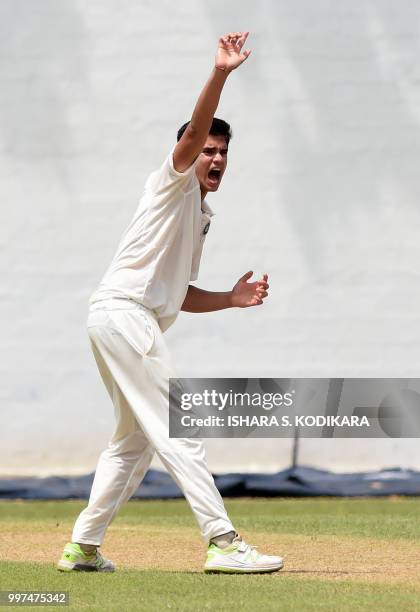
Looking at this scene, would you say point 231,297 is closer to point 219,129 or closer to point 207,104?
point 219,129

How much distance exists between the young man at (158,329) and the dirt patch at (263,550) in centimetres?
36

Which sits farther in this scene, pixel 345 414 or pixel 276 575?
pixel 345 414

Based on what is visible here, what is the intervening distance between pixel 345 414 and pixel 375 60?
2.28 meters

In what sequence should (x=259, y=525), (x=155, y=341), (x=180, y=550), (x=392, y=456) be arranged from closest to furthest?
(x=155, y=341)
(x=180, y=550)
(x=259, y=525)
(x=392, y=456)

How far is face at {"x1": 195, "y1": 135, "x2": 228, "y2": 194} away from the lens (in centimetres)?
435

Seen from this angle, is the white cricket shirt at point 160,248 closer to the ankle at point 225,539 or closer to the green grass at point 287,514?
the ankle at point 225,539

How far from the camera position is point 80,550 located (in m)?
4.42

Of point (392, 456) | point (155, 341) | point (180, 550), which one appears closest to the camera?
point (155, 341)

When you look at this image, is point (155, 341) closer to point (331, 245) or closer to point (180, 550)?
point (180, 550)

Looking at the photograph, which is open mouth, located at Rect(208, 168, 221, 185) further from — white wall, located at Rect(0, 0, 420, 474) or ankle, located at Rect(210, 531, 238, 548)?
white wall, located at Rect(0, 0, 420, 474)

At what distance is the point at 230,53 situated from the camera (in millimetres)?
3980

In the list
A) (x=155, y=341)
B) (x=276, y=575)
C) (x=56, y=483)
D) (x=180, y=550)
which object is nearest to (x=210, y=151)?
(x=155, y=341)

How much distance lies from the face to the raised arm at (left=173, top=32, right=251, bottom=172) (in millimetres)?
210

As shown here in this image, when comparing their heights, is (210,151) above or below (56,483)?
above
